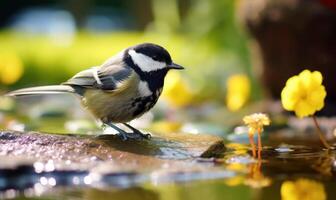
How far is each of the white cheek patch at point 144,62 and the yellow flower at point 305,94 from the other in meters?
0.75

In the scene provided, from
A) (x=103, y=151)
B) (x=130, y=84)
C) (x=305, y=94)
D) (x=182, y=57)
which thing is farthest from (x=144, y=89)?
(x=182, y=57)

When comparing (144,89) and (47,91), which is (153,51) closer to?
(144,89)

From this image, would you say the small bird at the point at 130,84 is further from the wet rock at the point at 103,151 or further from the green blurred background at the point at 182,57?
the green blurred background at the point at 182,57

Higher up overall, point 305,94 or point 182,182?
point 305,94

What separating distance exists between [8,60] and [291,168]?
3952 millimetres

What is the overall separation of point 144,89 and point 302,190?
124 centimetres

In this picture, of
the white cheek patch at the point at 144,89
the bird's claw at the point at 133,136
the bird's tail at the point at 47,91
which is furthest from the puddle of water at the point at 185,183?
the bird's tail at the point at 47,91

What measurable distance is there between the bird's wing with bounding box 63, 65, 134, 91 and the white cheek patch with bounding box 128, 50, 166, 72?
58 mm

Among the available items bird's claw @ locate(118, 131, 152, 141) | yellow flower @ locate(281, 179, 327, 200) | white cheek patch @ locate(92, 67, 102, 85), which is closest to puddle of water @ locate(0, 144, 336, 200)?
yellow flower @ locate(281, 179, 327, 200)

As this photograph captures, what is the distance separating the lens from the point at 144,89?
422 centimetres

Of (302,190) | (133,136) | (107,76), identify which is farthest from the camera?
(107,76)

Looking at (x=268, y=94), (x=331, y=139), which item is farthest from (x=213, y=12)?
(x=331, y=139)

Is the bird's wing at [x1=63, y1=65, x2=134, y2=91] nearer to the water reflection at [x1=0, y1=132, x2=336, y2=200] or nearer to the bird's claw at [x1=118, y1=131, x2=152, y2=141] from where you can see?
the bird's claw at [x1=118, y1=131, x2=152, y2=141]

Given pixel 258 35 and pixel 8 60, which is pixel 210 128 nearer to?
pixel 258 35
